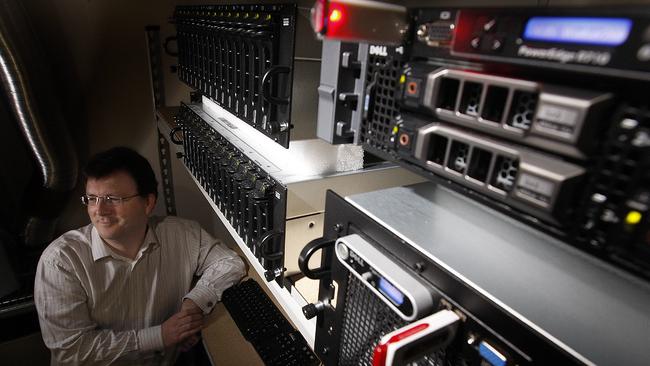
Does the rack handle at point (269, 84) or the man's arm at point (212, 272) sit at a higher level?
the rack handle at point (269, 84)

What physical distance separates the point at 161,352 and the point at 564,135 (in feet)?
5.85

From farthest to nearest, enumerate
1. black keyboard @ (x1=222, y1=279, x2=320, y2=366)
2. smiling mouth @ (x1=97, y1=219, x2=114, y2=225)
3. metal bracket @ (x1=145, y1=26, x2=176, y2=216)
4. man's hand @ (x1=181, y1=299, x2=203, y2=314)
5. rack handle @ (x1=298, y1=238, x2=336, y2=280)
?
metal bracket @ (x1=145, y1=26, x2=176, y2=216) → man's hand @ (x1=181, y1=299, x2=203, y2=314) → smiling mouth @ (x1=97, y1=219, x2=114, y2=225) → black keyboard @ (x1=222, y1=279, x2=320, y2=366) → rack handle @ (x1=298, y1=238, x2=336, y2=280)

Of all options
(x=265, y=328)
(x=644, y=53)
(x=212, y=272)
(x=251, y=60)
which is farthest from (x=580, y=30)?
(x=212, y=272)

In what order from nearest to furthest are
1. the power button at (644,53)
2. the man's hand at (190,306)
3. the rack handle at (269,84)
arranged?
1. the power button at (644,53)
2. the rack handle at (269,84)
3. the man's hand at (190,306)

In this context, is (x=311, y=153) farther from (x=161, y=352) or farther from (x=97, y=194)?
(x=161, y=352)

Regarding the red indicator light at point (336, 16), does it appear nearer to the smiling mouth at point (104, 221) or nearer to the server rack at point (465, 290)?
the server rack at point (465, 290)

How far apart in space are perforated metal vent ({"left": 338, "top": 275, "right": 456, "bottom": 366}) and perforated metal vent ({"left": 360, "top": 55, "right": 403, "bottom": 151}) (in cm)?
22

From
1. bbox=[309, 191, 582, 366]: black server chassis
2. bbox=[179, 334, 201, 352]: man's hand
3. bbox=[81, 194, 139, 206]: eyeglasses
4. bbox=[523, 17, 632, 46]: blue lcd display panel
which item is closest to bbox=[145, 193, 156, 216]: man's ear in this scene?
bbox=[81, 194, 139, 206]: eyeglasses

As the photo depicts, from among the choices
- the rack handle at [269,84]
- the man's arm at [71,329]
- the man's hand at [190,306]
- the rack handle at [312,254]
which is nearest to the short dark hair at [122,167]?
the man's arm at [71,329]

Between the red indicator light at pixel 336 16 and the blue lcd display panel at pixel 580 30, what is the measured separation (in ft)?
0.66

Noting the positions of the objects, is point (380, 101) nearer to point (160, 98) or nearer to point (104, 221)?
point (104, 221)

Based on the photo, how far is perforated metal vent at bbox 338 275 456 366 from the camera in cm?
47

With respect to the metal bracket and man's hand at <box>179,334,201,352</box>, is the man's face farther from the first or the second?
the metal bracket

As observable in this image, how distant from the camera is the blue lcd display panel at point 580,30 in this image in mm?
266
